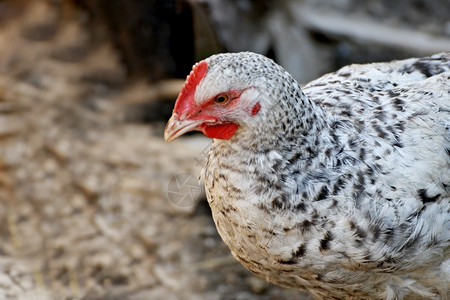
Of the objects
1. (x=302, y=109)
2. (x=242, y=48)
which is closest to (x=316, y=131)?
(x=302, y=109)

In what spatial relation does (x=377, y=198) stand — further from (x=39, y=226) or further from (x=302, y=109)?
(x=39, y=226)

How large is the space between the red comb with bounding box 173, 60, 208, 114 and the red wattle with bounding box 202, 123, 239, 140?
3.6 inches

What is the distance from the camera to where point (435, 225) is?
189 cm

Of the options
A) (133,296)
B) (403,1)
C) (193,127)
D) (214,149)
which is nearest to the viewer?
(193,127)

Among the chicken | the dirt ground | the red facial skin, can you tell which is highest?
the red facial skin

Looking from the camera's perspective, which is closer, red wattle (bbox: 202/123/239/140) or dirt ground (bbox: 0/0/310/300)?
red wattle (bbox: 202/123/239/140)

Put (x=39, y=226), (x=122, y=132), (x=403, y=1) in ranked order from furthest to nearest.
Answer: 1. (x=122, y=132)
2. (x=403, y=1)
3. (x=39, y=226)

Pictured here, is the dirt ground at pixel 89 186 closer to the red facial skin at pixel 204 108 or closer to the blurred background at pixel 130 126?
the blurred background at pixel 130 126

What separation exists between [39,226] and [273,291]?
1370 millimetres

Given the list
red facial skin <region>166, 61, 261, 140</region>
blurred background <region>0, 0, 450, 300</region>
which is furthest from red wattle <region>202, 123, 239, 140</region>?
blurred background <region>0, 0, 450, 300</region>

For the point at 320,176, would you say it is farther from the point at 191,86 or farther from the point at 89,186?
the point at 89,186

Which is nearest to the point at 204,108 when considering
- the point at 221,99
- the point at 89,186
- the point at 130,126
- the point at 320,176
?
the point at 221,99

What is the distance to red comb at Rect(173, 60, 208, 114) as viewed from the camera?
5.75 feet

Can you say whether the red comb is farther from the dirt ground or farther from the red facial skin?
the dirt ground
